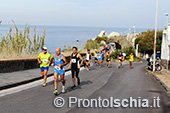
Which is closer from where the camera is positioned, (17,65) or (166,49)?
(17,65)

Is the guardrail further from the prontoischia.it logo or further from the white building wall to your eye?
the white building wall

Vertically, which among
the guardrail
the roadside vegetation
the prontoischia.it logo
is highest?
the roadside vegetation

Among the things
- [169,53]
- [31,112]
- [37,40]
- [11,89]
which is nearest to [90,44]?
[169,53]

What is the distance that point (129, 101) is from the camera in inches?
362

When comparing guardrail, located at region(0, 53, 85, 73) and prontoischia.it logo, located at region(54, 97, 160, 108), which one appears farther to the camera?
guardrail, located at region(0, 53, 85, 73)

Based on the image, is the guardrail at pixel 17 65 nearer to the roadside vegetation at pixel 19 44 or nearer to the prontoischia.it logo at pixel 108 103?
the roadside vegetation at pixel 19 44

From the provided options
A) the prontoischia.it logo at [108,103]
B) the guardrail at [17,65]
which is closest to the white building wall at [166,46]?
the guardrail at [17,65]

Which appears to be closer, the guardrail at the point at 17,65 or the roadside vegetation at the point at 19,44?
the guardrail at the point at 17,65

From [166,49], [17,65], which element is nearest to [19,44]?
[17,65]

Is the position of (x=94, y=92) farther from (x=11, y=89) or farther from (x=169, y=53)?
(x=169, y=53)

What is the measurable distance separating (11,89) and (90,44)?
127 ft

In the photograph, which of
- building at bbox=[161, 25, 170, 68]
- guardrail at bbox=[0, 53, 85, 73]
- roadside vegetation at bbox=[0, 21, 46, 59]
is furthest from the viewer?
building at bbox=[161, 25, 170, 68]

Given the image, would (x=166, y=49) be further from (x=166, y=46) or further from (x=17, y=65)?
(x=17, y=65)

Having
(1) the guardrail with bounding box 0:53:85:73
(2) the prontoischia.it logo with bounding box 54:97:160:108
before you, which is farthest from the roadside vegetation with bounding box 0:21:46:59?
(2) the prontoischia.it logo with bounding box 54:97:160:108
